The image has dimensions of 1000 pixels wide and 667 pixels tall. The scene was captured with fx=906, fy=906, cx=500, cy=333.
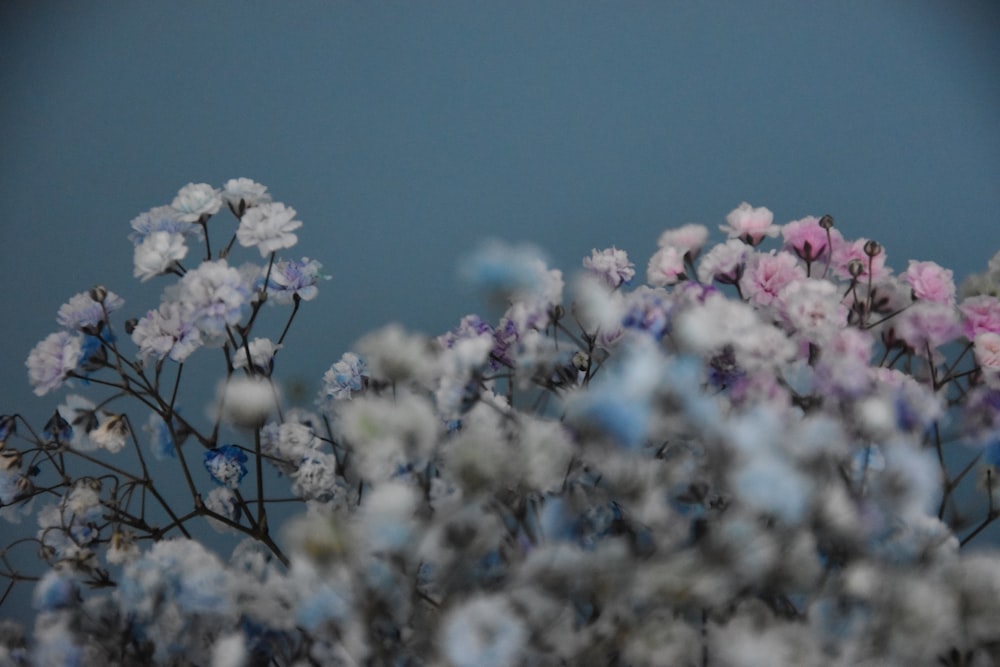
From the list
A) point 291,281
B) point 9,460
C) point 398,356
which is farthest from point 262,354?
point 398,356

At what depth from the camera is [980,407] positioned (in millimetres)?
528

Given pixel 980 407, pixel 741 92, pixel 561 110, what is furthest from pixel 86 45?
pixel 980 407

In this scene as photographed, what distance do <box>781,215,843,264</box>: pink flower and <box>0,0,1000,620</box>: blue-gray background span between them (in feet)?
0.90

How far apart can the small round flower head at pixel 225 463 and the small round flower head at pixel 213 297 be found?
13 centimetres

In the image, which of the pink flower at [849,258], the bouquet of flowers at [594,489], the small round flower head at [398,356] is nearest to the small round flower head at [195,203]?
the bouquet of flowers at [594,489]

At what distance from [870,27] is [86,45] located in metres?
0.85

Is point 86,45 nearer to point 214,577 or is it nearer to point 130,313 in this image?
point 130,313

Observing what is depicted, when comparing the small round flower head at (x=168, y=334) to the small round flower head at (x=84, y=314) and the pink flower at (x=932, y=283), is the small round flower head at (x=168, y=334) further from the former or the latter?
the pink flower at (x=932, y=283)

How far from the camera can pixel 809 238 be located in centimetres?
67

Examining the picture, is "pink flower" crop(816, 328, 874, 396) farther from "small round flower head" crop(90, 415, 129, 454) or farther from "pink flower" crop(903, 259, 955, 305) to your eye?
"small round flower head" crop(90, 415, 129, 454)

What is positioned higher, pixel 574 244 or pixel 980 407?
pixel 574 244

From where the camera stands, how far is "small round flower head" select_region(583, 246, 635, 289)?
→ 2.28 ft

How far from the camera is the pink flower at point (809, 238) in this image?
0.67 meters

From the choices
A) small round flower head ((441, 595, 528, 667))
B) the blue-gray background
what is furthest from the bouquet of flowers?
the blue-gray background
